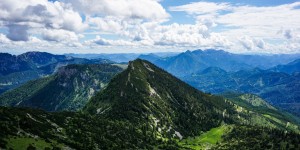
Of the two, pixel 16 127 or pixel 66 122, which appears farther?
pixel 66 122

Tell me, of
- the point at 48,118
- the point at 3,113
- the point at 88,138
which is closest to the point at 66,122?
the point at 48,118

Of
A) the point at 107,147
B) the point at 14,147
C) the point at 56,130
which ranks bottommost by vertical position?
the point at 107,147

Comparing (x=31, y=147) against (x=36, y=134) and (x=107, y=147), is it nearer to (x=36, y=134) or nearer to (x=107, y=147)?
(x=36, y=134)

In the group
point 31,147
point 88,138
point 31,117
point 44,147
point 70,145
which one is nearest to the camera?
point 31,147

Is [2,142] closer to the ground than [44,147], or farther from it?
farther from it

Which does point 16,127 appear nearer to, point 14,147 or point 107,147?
point 14,147

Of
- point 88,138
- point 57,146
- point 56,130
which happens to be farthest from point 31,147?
point 88,138

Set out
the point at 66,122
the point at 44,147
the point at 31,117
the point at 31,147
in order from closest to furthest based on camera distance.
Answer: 1. the point at 31,147
2. the point at 44,147
3. the point at 31,117
4. the point at 66,122
